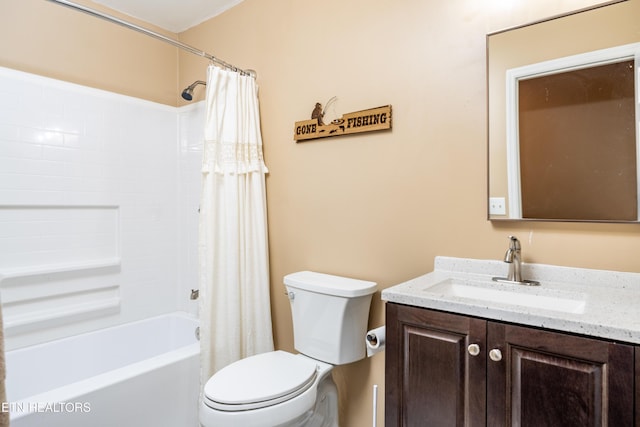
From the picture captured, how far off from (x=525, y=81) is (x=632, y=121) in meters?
0.36

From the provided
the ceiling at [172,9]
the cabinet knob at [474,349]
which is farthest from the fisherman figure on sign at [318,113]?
the cabinet knob at [474,349]

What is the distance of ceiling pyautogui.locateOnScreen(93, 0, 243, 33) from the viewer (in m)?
2.33

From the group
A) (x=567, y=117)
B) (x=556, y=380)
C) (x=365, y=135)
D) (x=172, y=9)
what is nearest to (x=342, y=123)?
(x=365, y=135)

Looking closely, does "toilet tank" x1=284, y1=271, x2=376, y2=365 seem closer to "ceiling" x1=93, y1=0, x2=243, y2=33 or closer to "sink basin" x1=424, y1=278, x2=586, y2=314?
"sink basin" x1=424, y1=278, x2=586, y2=314

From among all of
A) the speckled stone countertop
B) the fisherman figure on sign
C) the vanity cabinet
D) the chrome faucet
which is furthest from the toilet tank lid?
the fisherman figure on sign

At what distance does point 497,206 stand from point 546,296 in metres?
0.37

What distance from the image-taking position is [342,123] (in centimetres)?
180

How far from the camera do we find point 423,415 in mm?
1081

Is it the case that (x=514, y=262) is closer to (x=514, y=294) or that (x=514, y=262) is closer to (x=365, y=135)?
(x=514, y=294)

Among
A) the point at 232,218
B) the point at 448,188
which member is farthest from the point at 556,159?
the point at 232,218

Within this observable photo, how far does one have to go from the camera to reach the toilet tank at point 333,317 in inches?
62.9

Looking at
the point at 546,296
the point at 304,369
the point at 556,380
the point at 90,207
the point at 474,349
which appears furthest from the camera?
the point at 90,207

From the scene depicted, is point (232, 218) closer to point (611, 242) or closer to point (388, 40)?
point (388, 40)

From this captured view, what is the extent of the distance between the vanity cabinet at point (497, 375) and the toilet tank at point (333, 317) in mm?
448
